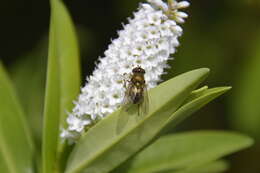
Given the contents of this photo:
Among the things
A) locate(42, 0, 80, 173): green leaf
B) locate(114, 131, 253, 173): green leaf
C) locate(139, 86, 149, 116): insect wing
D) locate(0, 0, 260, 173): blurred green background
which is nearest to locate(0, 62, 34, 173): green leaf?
locate(42, 0, 80, 173): green leaf

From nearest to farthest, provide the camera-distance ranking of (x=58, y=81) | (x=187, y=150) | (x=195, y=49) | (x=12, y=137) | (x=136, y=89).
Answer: (x=136, y=89) → (x=58, y=81) → (x=12, y=137) → (x=187, y=150) → (x=195, y=49)

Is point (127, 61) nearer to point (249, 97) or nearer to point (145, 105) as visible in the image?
point (145, 105)

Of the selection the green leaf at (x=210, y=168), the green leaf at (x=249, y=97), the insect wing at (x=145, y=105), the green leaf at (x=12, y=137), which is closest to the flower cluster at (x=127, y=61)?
the insect wing at (x=145, y=105)

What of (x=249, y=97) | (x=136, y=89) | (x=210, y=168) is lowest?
(x=210, y=168)

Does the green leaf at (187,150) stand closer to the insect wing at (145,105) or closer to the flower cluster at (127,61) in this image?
the flower cluster at (127,61)

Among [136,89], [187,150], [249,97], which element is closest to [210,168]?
[187,150]
